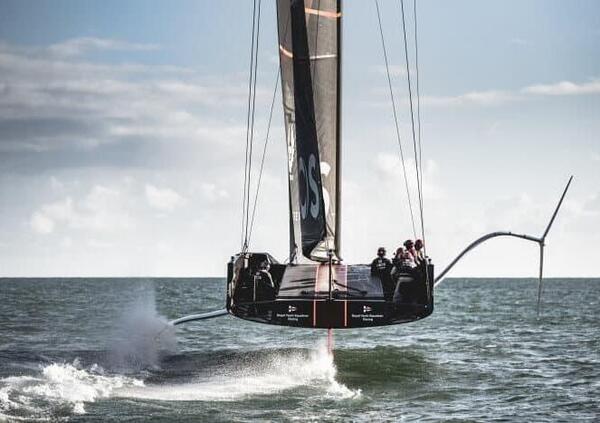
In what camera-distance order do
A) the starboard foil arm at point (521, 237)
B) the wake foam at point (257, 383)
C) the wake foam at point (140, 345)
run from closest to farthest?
the starboard foil arm at point (521, 237)
the wake foam at point (257, 383)
the wake foam at point (140, 345)

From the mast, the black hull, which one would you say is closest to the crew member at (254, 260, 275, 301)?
the black hull

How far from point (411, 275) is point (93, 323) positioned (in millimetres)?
24364

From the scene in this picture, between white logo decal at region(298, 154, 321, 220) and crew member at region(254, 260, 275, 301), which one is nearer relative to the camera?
crew member at region(254, 260, 275, 301)

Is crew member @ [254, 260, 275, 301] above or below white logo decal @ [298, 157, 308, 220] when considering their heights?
below

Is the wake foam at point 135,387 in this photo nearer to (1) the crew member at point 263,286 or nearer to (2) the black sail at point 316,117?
(1) the crew member at point 263,286

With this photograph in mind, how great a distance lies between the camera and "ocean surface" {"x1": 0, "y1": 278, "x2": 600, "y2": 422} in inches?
722

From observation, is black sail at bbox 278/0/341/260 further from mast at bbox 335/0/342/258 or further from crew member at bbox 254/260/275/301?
crew member at bbox 254/260/275/301

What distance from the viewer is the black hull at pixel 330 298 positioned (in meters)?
16.6

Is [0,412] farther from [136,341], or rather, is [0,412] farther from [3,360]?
[136,341]

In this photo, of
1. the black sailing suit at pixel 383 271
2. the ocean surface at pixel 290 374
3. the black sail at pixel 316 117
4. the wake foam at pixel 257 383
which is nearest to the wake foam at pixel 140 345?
the ocean surface at pixel 290 374

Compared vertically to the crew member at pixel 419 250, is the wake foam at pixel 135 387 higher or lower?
lower

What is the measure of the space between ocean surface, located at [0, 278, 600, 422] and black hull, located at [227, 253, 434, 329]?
1950mm

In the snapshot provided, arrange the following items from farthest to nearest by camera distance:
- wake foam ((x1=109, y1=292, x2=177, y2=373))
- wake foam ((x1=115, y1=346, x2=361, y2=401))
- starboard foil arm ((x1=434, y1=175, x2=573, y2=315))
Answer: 1. wake foam ((x1=109, y1=292, x2=177, y2=373))
2. wake foam ((x1=115, y1=346, x2=361, y2=401))
3. starboard foil arm ((x1=434, y1=175, x2=573, y2=315))

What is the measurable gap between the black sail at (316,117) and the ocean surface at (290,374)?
10.8 feet
